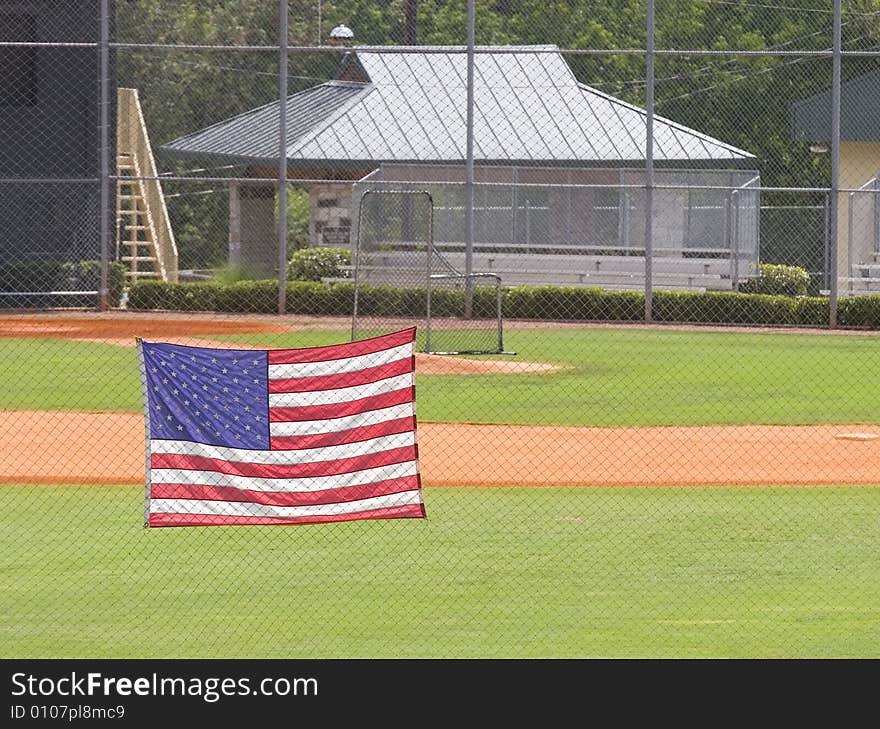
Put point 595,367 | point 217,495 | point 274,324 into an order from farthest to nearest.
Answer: point 274,324, point 595,367, point 217,495

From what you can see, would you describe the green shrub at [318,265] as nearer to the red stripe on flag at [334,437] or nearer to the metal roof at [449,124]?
the metal roof at [449,124]

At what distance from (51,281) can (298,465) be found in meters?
21.1

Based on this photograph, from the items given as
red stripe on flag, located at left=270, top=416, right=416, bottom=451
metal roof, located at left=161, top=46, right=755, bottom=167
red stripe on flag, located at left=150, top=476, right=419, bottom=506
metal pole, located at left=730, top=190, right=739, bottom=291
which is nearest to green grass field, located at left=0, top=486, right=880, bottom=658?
red stripe on flag, located at left=150, top=476, right=419, bottom=506

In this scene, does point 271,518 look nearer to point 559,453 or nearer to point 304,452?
point 304,452

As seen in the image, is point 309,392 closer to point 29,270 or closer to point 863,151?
point 29,270

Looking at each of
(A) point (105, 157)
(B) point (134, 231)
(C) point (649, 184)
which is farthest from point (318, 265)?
(C) point (649, 184)

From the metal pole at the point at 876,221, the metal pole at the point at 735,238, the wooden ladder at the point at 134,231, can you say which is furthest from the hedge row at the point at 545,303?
the metal pole at the point at 876,221

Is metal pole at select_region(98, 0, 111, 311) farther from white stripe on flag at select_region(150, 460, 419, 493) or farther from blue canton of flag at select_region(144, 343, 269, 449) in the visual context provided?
white stripe on flag at select_region(150, 460, 419, 493)

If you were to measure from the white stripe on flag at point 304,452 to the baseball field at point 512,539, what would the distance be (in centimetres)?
77

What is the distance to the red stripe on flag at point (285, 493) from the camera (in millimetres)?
10453

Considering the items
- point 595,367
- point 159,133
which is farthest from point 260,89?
point 595,367

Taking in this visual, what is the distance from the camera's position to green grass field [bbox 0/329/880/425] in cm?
1970

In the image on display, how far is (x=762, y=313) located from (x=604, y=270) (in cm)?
586

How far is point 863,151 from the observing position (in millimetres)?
38156
